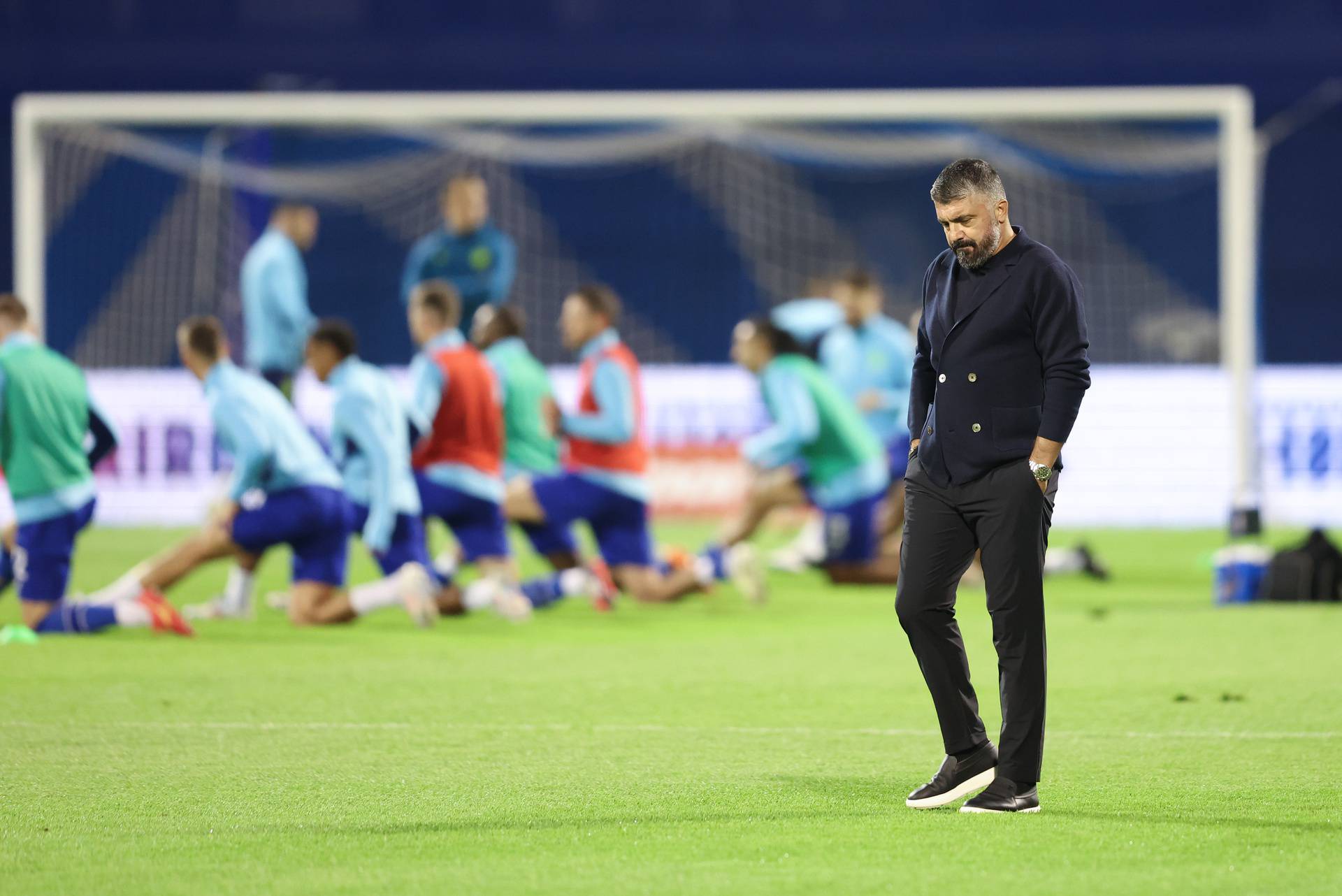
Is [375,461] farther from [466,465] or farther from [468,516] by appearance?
[468,516]

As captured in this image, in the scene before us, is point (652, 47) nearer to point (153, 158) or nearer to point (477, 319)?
point (153, 158)

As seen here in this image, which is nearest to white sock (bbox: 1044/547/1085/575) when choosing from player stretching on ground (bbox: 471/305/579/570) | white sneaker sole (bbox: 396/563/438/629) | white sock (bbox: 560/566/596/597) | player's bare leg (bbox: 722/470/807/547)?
player's bare leg (bbox: 722/470/807/547)

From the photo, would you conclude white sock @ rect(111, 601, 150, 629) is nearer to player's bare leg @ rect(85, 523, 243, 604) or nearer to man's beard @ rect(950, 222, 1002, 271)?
player's bare leg @ rect(85, 523, 243, 604)

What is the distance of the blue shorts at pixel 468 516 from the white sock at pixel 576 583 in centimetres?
48

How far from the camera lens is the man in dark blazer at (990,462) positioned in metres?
5.59

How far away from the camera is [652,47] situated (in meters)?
31.8

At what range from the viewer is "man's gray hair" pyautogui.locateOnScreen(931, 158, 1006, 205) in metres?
5.57

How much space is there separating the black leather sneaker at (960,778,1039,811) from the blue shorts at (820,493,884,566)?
829 centimetres

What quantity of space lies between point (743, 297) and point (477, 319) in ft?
44.2

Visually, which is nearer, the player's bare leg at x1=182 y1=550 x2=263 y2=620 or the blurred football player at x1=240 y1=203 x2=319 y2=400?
the player's bare leg at x1=182 y1=550 x2=263 y2=620

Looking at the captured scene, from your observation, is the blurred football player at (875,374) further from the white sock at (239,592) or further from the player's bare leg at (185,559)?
the player's bare leg at (185,559)

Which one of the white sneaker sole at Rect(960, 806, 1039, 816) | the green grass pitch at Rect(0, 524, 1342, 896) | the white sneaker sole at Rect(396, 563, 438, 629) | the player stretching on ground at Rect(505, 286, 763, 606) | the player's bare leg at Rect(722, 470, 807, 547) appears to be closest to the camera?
the green grass pitch at Rect(0, 524, 1342, 896)

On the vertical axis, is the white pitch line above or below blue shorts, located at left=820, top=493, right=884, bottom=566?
below

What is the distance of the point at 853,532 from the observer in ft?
46.8
